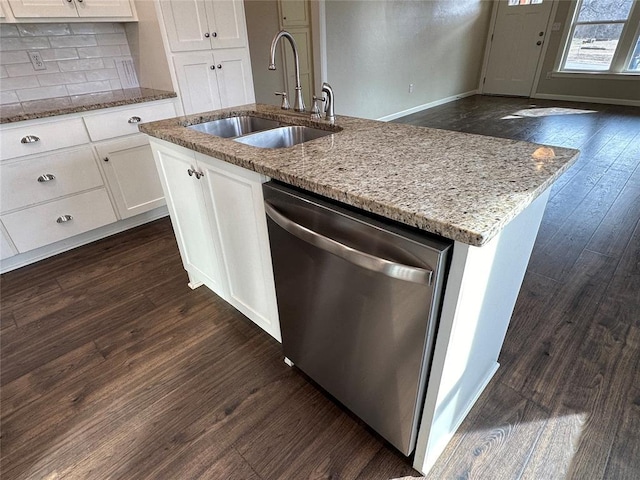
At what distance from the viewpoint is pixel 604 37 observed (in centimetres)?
552

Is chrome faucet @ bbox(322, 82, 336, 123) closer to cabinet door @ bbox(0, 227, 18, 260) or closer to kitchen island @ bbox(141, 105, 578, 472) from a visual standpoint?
kitchen island @ bbox(141, 105, 578, 472)

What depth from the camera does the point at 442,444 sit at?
1199mm

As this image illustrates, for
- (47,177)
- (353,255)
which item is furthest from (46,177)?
(353,255)

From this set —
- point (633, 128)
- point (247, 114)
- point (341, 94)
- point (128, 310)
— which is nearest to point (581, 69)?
point (633, 128)

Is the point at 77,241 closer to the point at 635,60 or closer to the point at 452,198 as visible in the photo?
the point at 452,198

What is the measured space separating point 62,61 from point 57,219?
113 centimetres

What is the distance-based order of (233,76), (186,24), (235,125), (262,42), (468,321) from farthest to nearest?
(262,42) → (233,76) → (186,24) → (235,125) → (468,321)

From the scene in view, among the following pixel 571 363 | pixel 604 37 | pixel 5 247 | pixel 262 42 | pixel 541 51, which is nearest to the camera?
pixel 571 363

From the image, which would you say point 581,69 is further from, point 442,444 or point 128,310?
point 128,310

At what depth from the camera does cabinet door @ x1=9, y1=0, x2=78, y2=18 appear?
203 centimetres

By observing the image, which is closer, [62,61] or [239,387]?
[239,387]

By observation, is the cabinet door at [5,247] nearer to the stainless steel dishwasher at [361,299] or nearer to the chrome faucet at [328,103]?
the stainless steel dishwasher at [361,299]

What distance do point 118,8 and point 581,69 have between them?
22.3 ft

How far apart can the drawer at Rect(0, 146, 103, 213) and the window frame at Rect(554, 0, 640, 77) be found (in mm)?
7094
